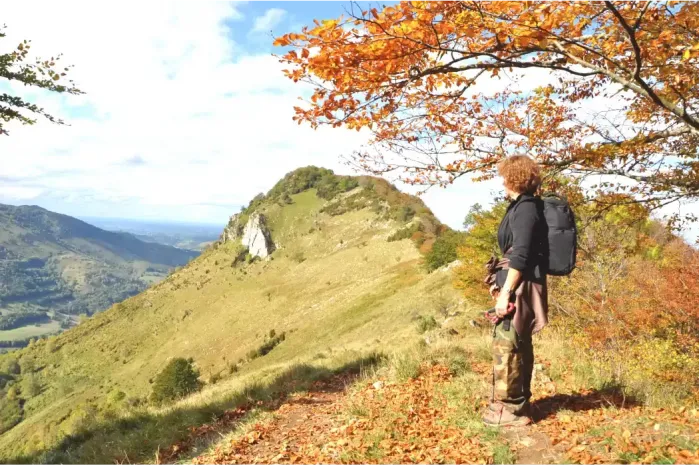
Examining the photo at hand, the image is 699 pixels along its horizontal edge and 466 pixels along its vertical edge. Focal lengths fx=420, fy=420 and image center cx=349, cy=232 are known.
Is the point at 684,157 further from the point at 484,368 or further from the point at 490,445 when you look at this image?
the point at 490,445

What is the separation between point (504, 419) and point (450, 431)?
0.59 meters

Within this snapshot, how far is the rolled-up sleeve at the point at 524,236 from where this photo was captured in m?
4.05

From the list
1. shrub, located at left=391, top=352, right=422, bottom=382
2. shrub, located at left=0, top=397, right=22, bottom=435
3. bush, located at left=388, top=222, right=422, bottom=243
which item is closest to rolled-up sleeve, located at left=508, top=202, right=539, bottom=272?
shrub, located at left=391, top=352, right=422, bottom=382

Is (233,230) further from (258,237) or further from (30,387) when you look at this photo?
(30,387)

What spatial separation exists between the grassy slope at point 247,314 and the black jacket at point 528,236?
21.9 meters

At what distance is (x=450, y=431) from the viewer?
4617 millimetres

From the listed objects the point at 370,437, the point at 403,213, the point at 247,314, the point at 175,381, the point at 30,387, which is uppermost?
the point at 403,213

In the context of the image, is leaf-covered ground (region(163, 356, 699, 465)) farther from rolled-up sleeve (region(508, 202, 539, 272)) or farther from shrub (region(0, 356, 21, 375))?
shrub (region(0, 356, 21, 375))

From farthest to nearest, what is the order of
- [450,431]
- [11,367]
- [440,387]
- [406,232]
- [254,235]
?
[254,235]
[11,367]
[406,232]
[440,387]
[450,431]

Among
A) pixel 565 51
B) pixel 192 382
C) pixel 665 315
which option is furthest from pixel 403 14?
pixel 192 382

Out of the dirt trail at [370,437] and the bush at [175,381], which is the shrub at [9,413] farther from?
the dirt trail at [370,437]

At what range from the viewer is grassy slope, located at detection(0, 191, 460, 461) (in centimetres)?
3872

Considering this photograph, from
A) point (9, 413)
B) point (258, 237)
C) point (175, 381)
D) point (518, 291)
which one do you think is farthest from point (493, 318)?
point (258, 237)

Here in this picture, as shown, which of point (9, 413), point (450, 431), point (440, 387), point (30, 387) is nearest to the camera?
point (450, 431)
